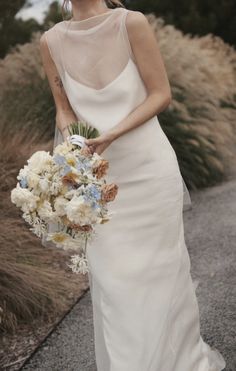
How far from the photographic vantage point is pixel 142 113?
2900mm

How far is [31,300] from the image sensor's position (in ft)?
14.8

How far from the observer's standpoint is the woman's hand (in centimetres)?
273

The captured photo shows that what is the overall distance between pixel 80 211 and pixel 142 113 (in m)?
0.69

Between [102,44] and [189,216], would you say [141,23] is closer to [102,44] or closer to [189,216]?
[102,44]

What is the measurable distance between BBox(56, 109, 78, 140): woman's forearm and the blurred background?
165cm

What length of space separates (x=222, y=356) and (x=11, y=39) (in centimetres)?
1297

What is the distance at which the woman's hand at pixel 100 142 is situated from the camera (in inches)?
108

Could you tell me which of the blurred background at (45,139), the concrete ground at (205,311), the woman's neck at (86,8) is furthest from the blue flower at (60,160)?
the blurred background at (45,139)

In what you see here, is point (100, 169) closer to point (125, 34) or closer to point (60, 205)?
point (60, 205)

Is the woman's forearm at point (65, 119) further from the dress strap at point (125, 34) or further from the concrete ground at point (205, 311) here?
the concrete ground at point (205, 311)

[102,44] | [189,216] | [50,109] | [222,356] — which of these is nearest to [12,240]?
[222,356]
